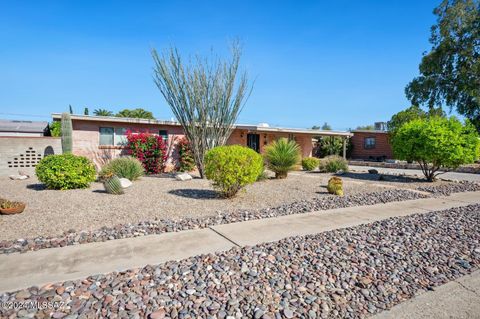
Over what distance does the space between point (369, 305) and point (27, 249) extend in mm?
4503

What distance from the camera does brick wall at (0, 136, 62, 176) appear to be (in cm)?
1266

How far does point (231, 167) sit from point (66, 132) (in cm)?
957

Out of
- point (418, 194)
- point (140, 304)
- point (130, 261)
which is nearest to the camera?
point (140, 304)

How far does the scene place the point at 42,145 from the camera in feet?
44.1

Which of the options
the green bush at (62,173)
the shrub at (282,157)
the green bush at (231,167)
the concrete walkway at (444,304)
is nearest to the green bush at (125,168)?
the green bush at (62,173)

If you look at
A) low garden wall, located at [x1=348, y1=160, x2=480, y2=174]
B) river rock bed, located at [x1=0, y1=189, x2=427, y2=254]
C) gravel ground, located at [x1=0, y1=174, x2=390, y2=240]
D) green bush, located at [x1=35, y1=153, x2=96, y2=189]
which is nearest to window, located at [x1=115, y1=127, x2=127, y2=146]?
gravel ground, located at [x1=0, y1=174, x2=390, y2=240]

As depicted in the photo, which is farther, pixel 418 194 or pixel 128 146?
pixel 128 146

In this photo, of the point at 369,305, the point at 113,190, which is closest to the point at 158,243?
the point at 369,305

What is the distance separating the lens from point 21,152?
42.5 feet

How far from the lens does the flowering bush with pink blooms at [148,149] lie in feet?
47.8

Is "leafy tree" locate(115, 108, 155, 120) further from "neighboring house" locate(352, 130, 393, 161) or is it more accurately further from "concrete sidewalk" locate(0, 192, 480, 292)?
"concrete sidewalk" locate(0, 192, 480, 292)

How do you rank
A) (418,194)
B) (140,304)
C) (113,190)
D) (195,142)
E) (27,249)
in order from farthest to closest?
(195,142)
(418,194)
(113,190)
(27,249)
(140,304)

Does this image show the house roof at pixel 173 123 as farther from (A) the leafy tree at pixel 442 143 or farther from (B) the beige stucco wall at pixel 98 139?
(A) the leafy tree at pixel 442 143

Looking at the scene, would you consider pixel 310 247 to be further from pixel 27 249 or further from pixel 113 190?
pixel 113 190
